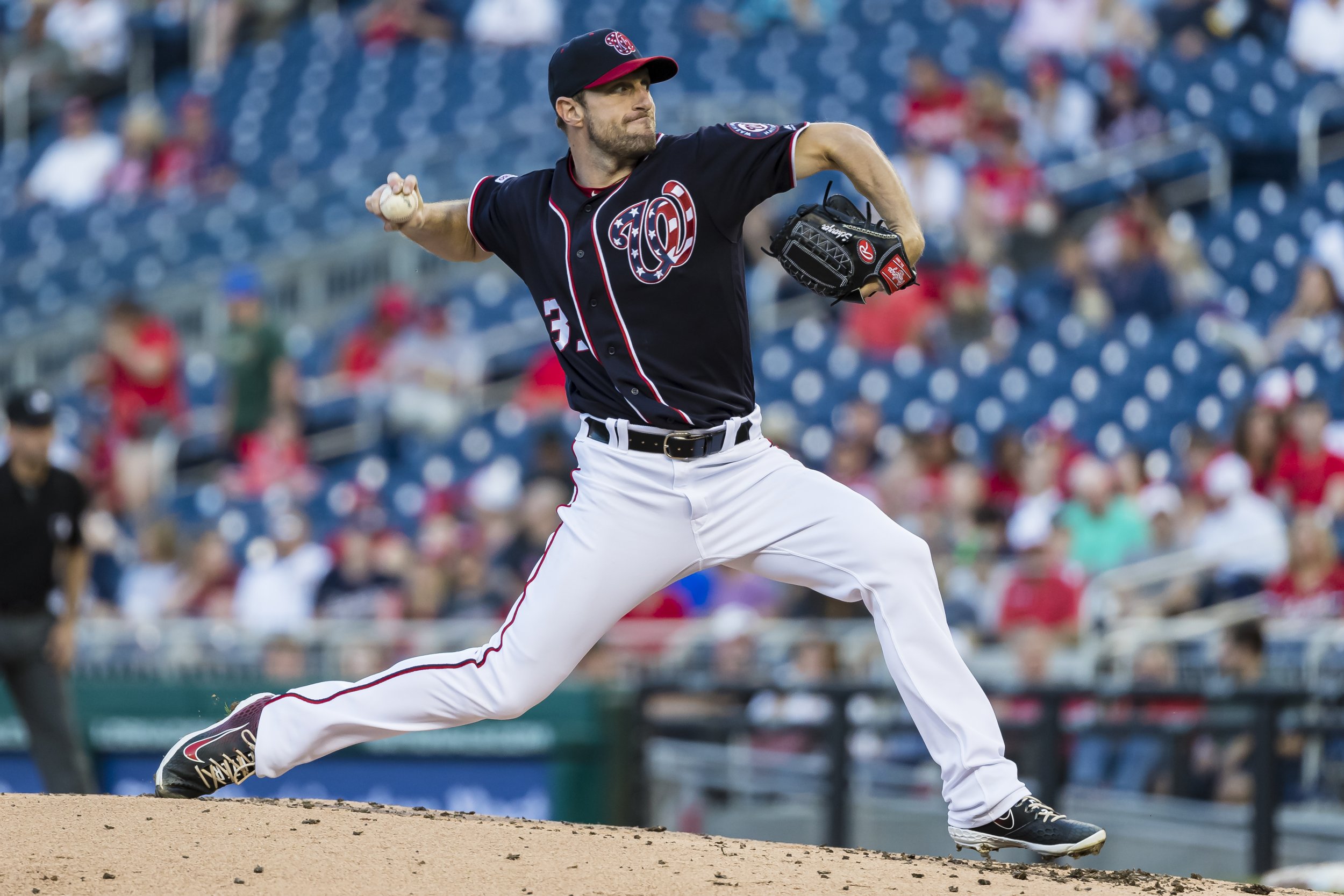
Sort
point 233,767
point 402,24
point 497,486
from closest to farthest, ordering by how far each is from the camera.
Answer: point 233,767 → point 497,486 → point 402,24

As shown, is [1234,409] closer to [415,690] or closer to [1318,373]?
[1318,373]

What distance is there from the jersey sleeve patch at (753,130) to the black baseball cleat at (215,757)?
1628mm

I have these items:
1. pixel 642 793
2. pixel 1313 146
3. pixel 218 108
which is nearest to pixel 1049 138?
pixel 1313 146

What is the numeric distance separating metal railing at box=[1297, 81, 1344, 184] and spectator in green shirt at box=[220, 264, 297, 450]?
6.59 meters

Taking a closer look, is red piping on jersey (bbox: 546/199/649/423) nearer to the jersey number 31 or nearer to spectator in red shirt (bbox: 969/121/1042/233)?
the jersey number 31

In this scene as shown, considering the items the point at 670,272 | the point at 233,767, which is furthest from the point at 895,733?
the point at 670,272

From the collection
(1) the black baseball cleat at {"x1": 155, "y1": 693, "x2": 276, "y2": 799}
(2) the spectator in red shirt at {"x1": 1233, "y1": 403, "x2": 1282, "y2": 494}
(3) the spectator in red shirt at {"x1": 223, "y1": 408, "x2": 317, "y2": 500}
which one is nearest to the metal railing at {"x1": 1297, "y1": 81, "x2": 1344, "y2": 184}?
(2) the spectator in red shirt at {"x1": 1233, "y1": 403, "x2": 1282, "y2": 494}

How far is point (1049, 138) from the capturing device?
11375mm

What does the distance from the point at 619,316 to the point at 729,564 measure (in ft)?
1.95

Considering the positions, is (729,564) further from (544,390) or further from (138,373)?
(138,373)

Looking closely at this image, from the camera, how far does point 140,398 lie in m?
10.7

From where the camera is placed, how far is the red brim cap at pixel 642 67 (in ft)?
12.0

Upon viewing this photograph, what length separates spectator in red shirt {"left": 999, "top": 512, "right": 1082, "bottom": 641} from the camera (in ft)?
23.7

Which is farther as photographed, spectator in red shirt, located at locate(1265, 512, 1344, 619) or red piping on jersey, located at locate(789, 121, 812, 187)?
spectator in red shirt, located at locate(1265, 512, 1344, 619)
